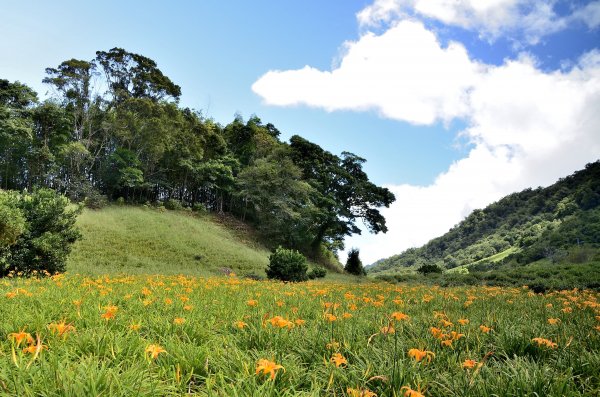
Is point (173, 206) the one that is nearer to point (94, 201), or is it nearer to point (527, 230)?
point (94, 201)

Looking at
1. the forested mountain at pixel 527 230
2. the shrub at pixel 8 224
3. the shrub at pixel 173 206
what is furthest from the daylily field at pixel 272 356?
the forested mountain at pixel 527 230

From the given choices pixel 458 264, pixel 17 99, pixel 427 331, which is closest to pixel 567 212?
pixel 458 264

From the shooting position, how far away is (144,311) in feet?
14.0

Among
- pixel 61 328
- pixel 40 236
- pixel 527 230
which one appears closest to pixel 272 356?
pixel 61 328

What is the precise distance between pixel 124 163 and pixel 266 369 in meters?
37.0

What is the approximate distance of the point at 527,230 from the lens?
72250 millimetres

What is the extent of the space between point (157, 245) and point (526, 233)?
72496 mm

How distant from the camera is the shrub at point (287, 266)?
A: 55.5ft

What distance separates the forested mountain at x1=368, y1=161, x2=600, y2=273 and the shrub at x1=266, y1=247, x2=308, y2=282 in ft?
82.8

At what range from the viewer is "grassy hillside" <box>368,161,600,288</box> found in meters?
49.6

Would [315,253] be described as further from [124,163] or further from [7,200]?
[7,200]

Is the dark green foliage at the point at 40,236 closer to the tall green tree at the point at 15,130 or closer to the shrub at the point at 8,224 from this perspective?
the shrub at the point at 8,224

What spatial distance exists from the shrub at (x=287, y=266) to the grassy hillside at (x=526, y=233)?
67.2ft

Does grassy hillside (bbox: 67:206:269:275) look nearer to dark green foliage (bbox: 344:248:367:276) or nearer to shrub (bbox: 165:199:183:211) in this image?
shrub (bbox: 165:199:183:211)
